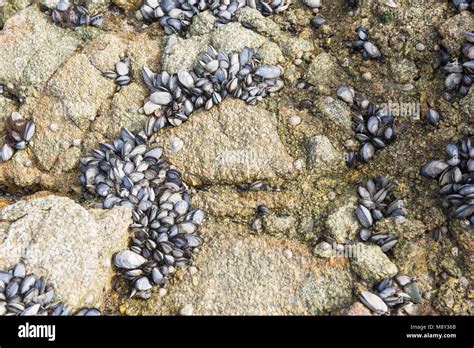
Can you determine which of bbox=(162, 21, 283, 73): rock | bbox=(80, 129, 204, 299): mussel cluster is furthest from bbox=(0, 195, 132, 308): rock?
bbox=(162, 21, 283, 73): rock

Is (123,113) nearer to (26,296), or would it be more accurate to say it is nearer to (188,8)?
(188,8)

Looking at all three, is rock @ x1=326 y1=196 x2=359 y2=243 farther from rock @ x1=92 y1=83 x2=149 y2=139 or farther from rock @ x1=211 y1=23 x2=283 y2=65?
rock @ x1=92 y1=83 x2=149 y2=139

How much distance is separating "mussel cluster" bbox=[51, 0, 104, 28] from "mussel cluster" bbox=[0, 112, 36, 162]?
3.79 feet

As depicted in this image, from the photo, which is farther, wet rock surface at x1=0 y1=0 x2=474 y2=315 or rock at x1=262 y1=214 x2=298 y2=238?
rock at x1=262 y1=214 x2=298 y2=238

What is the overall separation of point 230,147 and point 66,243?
168 centimetres

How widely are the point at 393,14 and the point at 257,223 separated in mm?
2485

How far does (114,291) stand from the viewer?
430 centimetres

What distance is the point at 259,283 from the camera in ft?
13.8

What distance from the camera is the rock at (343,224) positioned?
4.29 m

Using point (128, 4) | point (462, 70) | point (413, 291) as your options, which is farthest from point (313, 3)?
point (413, 291)

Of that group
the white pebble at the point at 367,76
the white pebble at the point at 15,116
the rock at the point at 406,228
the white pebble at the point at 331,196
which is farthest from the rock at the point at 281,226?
the white pebble at the point at 15,116

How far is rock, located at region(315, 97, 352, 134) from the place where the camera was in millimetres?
4723

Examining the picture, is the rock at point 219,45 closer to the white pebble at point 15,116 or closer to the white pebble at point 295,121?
the white pebble at point 295,121
